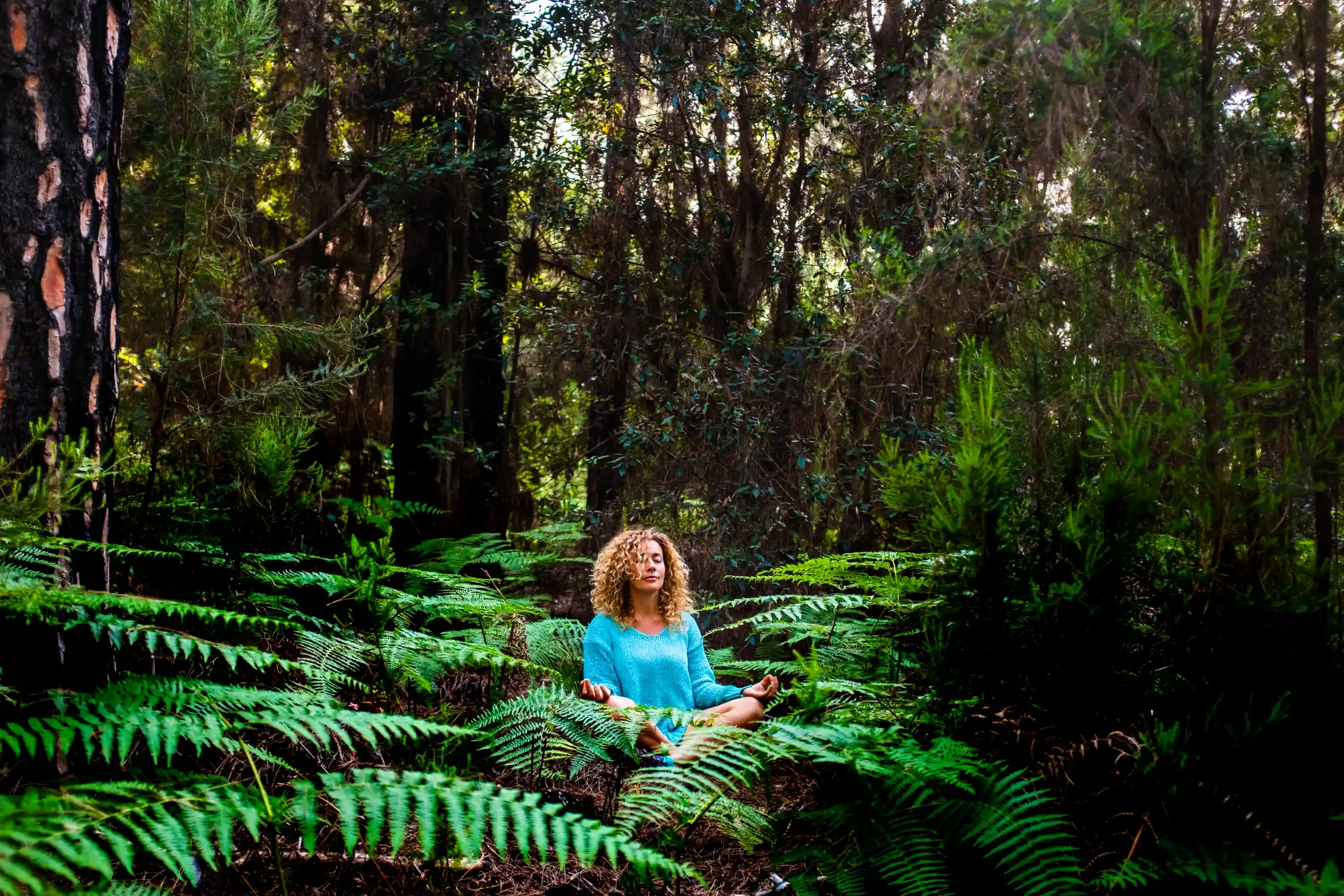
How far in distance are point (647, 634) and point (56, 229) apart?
2.65 metres

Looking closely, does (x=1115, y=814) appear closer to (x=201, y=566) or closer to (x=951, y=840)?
(x=951, y=840)

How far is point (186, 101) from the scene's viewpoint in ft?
16.6

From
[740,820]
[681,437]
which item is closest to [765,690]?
[740,820]

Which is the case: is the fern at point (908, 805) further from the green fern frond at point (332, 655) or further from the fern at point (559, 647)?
the fern at point (559, 647)

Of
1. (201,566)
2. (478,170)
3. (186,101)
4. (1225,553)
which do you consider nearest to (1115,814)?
(1225,553)

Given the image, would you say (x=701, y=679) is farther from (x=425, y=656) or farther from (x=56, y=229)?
(x=56, y=229)

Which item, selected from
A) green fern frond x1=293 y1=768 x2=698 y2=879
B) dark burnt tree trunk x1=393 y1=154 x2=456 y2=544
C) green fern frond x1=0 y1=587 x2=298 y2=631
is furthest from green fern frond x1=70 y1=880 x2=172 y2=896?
dark burnt tree trunk x1=393 y1=154 x2=456 y2=544

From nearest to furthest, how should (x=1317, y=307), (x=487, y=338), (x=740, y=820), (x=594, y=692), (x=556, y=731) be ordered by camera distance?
(x=740, y=820) → (x=556, y=731) → (x=1317, y=307) → (x=594, y=692) → (x=487, y=338)

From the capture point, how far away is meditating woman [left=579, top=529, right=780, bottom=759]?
4.09 metres

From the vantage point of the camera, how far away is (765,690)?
349 cm

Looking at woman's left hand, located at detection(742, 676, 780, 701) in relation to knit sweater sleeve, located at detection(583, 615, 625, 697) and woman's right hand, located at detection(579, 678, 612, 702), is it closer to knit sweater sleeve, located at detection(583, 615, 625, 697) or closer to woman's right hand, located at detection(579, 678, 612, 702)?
woman's right hand, located at detection(579, 678, 612, 702)

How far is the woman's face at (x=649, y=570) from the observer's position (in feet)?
13.8

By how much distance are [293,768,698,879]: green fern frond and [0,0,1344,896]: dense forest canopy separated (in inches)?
0.5

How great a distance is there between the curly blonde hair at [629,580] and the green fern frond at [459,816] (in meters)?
2.49
